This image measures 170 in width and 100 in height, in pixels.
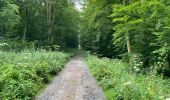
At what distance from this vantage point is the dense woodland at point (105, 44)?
31.6 feet

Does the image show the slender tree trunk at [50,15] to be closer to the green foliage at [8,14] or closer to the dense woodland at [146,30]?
the green foliage at [8,14]

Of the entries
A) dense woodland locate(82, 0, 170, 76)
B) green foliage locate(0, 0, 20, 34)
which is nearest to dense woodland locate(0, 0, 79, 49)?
green foliage locate(0, 0, 20, 34)

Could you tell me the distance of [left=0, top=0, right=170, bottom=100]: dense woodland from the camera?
9.64m

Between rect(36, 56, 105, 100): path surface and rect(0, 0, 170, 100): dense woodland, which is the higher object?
rect(0, 0, 170, 100): dense woodland

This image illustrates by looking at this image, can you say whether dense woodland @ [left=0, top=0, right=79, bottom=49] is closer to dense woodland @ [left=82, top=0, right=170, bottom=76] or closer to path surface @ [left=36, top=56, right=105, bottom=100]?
dense woodland @ [left=82, top=0, right=170, bottom=76]

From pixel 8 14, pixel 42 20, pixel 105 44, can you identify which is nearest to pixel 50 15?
pixel 42 20

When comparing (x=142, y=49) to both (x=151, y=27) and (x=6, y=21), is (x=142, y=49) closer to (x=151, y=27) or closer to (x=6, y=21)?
(x=151, y=27)

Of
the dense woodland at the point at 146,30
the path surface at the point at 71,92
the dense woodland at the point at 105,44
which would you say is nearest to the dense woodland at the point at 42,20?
the dense woodland at the point at 105,44

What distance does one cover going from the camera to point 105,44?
4006 centimetres

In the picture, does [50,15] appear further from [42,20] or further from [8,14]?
[8,14]

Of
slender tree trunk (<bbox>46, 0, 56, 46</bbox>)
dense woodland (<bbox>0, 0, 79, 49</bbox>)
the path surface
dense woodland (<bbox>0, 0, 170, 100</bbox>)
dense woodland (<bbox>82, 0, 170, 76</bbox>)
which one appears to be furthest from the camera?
dense woodland (<bbox>0, 0, 79, 49</bbox>)

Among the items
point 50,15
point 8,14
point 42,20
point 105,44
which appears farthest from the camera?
point 42,20

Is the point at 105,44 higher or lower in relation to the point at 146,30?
lower

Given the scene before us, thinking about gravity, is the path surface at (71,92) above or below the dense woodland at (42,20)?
below
